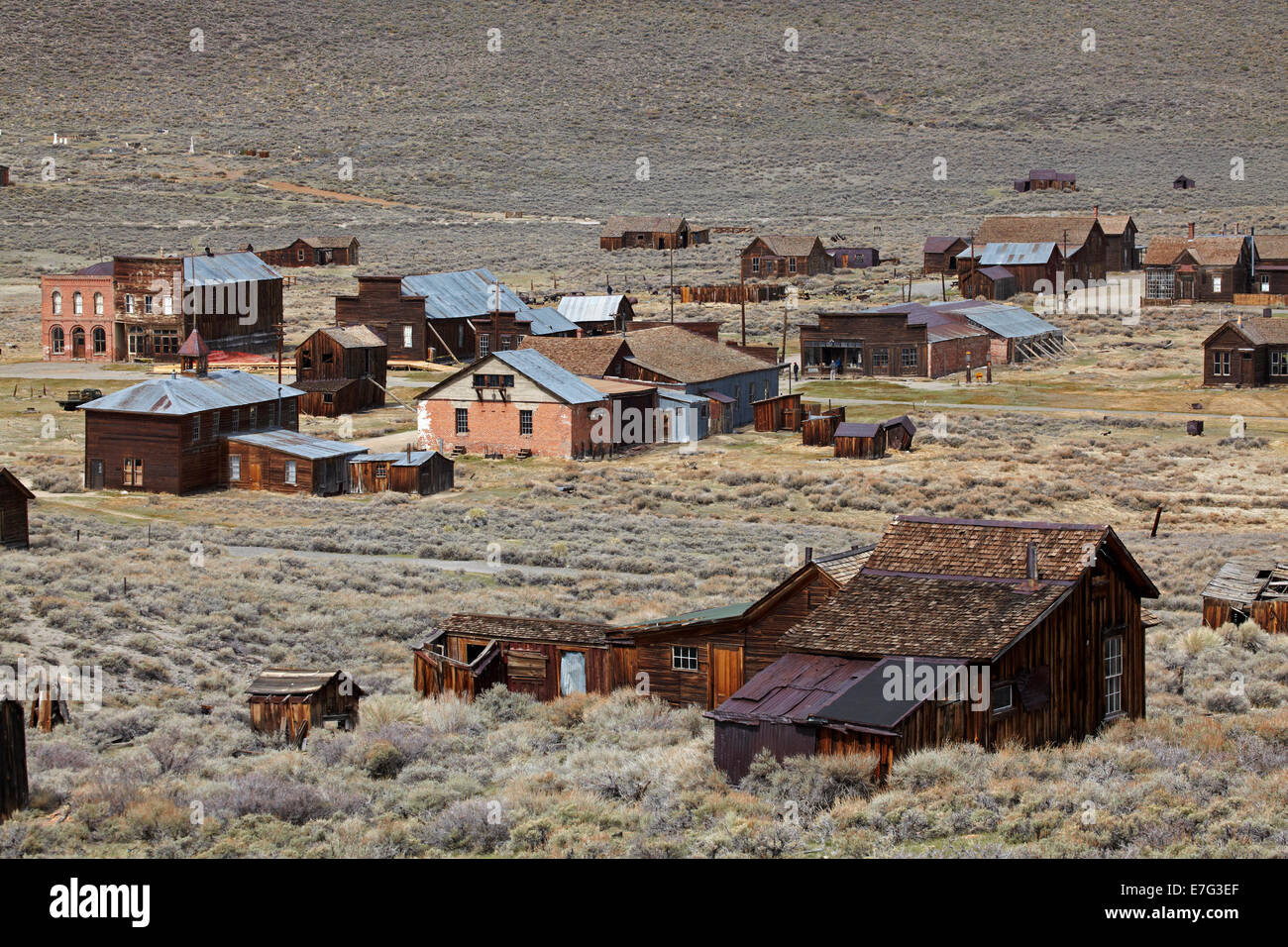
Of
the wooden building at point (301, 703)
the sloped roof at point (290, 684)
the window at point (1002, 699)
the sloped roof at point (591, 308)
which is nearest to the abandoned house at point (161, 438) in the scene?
the sloped roof at point (290, 684)

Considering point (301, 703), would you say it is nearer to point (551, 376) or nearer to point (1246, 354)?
point (551, 376)

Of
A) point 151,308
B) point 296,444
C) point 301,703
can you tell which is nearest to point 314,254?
point 151,308

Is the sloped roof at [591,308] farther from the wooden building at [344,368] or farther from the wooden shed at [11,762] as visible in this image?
the wooden shed at [11,762]

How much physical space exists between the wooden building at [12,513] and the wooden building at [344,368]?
28.0 m

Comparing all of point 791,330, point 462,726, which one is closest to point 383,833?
point 462,726

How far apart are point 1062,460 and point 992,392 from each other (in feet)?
53.2

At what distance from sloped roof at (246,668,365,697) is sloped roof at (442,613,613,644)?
7.90ft

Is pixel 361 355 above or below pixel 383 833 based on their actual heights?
above

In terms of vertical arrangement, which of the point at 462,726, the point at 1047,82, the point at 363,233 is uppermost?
the point at 1047,82

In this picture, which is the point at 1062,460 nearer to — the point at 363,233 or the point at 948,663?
the point at 948,663

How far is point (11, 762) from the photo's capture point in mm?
18438

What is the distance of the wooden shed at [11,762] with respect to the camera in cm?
1828

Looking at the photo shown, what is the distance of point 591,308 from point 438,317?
376 inches

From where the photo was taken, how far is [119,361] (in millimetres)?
76875
